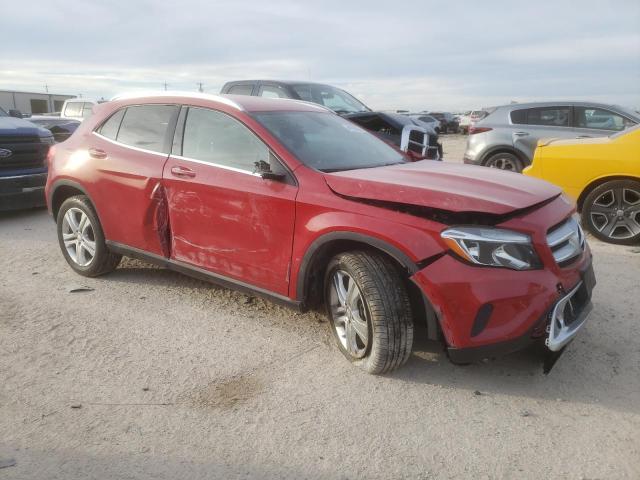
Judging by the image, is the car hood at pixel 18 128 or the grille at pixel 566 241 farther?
the car hood at pixel 18 128

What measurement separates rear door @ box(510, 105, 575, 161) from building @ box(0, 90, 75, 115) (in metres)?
31.9

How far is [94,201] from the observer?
15.4ft

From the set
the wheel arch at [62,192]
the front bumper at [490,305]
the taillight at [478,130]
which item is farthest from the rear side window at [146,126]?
the taillight at [478,130]

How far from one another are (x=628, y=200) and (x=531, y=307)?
408 cm

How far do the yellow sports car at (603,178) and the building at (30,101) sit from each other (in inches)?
1336

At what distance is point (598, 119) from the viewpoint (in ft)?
29.7

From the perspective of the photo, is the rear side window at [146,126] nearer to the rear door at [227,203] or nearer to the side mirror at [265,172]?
the rear door at [227,203]

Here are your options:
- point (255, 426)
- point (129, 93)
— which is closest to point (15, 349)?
point (255, 426)

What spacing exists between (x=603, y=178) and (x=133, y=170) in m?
4.93

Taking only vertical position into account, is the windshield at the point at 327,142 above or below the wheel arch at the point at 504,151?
above

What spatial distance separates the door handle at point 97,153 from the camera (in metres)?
4.63

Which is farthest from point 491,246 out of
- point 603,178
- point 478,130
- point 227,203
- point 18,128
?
point 478,130

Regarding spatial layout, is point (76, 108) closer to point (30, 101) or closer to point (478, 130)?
point (478, 130)

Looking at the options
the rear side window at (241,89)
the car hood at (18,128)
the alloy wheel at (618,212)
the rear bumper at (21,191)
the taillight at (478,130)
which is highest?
the rear side window at (241,89)
